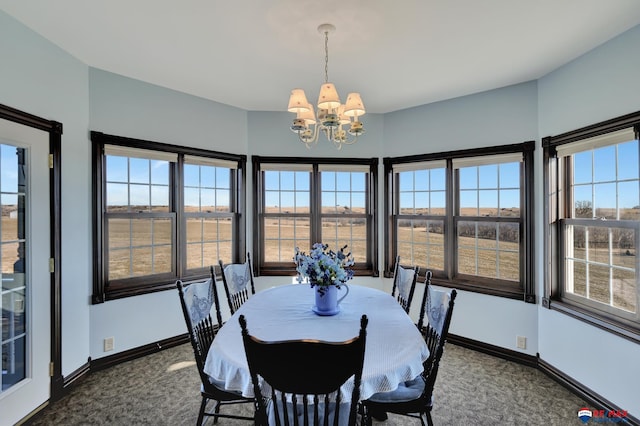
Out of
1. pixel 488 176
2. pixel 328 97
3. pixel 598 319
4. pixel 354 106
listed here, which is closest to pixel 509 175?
pixel 488 176

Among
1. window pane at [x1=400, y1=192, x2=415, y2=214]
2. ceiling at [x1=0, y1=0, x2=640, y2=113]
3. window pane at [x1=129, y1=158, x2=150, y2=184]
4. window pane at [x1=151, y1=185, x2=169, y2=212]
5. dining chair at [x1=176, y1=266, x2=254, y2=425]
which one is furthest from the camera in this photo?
window pane at [x1=400, y1=192, x2=415, y2=214]

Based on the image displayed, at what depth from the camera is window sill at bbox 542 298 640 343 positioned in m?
2.30

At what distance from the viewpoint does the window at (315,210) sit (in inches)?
169

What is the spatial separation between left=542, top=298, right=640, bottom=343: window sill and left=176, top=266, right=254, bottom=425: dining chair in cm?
262

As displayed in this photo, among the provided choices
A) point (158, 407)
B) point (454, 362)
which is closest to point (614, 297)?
point (454, 362)

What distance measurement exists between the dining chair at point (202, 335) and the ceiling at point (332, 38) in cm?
182

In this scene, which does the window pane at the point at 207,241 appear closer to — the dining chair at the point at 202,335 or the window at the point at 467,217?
the dining chair at the point at 202,335

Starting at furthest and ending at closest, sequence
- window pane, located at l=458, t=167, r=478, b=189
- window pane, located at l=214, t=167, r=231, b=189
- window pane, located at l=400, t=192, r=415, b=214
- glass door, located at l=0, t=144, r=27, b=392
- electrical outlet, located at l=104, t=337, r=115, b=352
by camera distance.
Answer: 1. window pane, located at l=400, t=192, r=415, b=214
2. window pane, located at l=214, t=167, r=231, b=189
3. window pane, located at l=458, t=167, r=478, b=189
4. electrical outlet, located at l=104, t=337, r=115, b=352
5. glass door, located at l=0, t=144, r=27, b=392

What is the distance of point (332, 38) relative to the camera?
96.6 inches

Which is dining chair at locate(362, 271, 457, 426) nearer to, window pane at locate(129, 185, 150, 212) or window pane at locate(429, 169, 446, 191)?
window pane at locate(429, 169, 446, 191)

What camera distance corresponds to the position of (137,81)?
3.29 meters

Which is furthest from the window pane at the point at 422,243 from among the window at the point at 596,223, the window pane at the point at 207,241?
the window pane at the point at 207,241

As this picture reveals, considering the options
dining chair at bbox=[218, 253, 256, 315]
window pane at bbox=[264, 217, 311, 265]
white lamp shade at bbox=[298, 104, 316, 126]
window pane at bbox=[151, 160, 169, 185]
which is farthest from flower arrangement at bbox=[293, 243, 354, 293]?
window pane at bbox=[151, 160, 169, 185]

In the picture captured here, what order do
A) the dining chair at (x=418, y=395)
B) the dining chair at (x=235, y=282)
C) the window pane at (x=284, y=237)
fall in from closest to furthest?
the dining chair at (x=418, y=395) → the dining chair at (x=235, y=282) → the window pane at (x=284, y=237)
